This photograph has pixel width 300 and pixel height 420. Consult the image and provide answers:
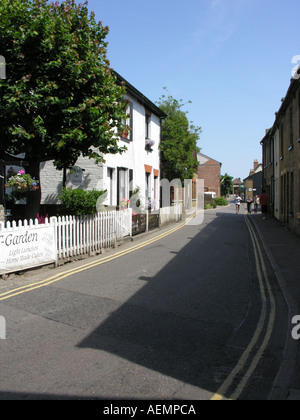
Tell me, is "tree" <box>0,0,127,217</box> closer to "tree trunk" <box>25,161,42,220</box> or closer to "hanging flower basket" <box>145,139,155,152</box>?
"tree trunk" <box>25,161,42,220</box>

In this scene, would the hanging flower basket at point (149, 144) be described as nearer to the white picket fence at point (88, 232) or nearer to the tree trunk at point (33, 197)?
the white picket fence at point (88, 232)

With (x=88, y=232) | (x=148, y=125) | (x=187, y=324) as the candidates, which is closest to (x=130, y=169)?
(x=148, y=125)

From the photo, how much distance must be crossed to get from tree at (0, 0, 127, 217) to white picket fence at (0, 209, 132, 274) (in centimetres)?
200

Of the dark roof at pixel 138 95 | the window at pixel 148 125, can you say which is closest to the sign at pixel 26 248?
the dark roof at pixel 138 95

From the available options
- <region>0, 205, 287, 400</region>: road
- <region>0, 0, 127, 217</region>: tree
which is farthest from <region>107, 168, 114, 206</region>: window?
<region>0, 205, 287, 400</region>: road

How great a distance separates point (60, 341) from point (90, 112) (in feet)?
21.3

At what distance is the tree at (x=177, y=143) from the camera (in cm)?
2742

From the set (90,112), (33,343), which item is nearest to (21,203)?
(90,112)

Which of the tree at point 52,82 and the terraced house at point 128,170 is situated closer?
the tree at point 52,82

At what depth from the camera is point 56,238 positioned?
946 cm

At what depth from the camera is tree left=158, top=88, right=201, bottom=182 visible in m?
27.4

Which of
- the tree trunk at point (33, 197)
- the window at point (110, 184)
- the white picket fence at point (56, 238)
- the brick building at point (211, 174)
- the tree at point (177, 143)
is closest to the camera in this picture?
the white picket fence at point (56, 238)

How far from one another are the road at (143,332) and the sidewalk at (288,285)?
12cm
